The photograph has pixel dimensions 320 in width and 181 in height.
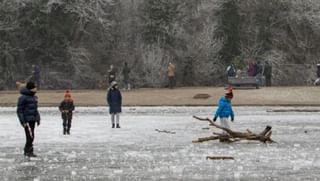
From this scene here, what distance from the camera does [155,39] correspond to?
59781mm

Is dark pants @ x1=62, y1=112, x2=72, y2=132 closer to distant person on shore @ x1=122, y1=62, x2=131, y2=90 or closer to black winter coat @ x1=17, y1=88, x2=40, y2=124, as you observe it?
black winter coat @ x1=17, y1=88, x2=40, y2=124

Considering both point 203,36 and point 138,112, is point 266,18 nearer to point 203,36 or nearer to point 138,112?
point 203,36

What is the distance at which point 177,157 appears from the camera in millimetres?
19469

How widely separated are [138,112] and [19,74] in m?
21.9

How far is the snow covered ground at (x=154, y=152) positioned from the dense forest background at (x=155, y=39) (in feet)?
80.8

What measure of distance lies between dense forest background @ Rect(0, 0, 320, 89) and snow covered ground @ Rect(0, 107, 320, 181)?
80.8 feet

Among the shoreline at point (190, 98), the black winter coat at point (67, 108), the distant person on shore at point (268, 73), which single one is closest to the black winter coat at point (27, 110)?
the black winter coat at point (67, 108)

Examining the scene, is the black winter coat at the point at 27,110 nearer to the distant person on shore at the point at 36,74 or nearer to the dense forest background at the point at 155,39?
the distant person on shore at the point at 36,74

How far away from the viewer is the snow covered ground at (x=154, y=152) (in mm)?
16547

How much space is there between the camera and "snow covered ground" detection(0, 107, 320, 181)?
54.3 feet

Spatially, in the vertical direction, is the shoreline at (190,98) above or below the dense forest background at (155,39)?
A: below

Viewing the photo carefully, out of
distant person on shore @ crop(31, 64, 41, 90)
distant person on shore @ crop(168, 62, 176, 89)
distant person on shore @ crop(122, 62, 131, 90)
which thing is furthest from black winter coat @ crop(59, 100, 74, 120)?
distant person on shore @ crop(31, 64, 41, 90)

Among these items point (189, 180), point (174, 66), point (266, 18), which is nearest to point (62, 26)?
point (174, 66)

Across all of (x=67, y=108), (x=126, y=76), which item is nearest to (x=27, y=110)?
(x=67, y=108)
